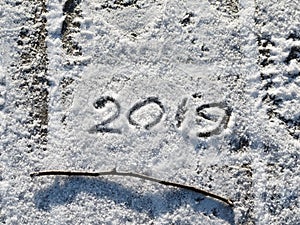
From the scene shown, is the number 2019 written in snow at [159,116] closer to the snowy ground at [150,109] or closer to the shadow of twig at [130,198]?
the snowy ground at [150,109]

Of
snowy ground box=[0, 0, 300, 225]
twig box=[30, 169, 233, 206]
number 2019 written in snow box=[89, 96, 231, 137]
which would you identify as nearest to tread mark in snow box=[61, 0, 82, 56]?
snowy ground box=[0, 0, 300, 225]

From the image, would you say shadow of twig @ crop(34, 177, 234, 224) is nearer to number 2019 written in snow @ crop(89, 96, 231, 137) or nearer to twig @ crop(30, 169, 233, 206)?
twig @ crop(30, 169, 233, 206)

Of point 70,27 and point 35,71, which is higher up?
point 70,27

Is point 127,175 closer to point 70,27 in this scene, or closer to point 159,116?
point 159,116

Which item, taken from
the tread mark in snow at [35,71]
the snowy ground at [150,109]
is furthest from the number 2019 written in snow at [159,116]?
the tread mark in snow at [35,71]

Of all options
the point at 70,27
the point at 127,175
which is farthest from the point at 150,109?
the point at 70,27

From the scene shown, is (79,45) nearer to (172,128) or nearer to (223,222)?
(172,128)

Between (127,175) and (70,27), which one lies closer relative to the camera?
(127,175)

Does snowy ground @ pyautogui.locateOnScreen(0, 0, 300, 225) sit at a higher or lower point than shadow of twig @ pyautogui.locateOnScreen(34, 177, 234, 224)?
higher
